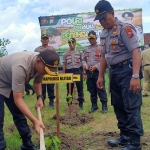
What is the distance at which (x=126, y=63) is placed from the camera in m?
3.42

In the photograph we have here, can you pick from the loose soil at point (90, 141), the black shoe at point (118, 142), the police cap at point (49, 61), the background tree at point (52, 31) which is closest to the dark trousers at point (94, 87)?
the loose soil at point (90, 141)

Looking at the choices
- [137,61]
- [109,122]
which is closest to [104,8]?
[137,61]

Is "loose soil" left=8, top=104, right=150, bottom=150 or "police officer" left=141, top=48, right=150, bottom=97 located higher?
"police officer" left=141, top=48, right=150, bottom=97

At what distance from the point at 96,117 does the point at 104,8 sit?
3.05m

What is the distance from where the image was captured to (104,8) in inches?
134

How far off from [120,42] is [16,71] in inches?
54.6

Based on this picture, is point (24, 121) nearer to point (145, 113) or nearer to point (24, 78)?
point (24, 78)

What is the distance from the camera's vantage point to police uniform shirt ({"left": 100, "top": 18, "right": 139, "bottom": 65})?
3.31m

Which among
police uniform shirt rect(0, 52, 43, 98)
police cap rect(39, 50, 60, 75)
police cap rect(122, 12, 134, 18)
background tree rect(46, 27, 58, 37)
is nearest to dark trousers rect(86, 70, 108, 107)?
police uniform shirt rect(0, 52, 43, 98)

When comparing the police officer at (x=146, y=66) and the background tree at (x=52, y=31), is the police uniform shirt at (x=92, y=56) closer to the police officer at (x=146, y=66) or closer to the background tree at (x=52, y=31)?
the police officer at (x=146, y=66)

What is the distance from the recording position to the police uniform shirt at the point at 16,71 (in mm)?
2738

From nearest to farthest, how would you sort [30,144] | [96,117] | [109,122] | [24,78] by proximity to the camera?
[24,78], [30,144], [109,122], [96,117]

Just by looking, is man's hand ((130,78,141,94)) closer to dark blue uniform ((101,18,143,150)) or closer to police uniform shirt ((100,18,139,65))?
dark blue uniform ((101,18,143,150))

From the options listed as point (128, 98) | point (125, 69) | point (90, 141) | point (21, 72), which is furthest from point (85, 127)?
point (21, 72)
